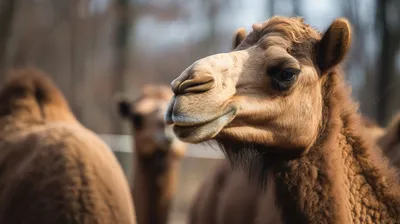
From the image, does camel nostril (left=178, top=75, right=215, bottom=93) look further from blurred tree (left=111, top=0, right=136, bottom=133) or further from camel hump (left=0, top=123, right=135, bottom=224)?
blurred tree (left=111, top=0, right=136, bottom=133)

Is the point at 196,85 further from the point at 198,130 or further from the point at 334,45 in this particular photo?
the point at 334,45

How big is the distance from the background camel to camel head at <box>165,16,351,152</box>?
115cm

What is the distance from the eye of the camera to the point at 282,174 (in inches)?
127

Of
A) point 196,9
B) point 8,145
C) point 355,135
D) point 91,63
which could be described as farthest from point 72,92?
point 355,135

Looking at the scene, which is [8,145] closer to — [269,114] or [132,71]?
[269,114]

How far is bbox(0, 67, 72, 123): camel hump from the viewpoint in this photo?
5.02m

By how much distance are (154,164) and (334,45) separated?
4.43m

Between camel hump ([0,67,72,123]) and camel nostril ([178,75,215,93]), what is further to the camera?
camel hump ([0,67,72,123])

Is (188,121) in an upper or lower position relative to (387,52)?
upper

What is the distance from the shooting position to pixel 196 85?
112 inches

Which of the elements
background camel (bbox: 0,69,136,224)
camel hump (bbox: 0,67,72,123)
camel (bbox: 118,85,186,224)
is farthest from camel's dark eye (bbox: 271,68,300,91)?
camel (bbox: 118,85,186,224)

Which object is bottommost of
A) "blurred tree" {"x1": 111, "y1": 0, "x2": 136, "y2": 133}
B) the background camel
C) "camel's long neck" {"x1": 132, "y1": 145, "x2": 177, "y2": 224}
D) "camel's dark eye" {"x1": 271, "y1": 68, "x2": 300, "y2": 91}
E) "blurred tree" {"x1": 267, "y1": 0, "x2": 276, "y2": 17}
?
"blurred tree" {"x1": 111, "y1": 0, "x2": 136, "y2": 133}

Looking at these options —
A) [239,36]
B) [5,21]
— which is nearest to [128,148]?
[5,21]

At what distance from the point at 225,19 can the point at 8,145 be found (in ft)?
45.8
